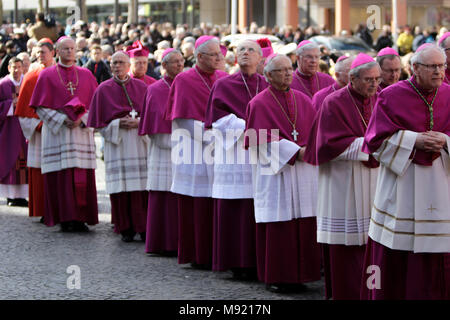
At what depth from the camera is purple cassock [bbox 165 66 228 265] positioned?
9.27 m

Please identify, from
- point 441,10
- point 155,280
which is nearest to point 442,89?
point 155,280

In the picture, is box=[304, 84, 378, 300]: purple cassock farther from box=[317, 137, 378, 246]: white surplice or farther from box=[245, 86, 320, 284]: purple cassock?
box=[245, 86, 320, 284]: purple cassock

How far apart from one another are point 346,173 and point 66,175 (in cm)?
478

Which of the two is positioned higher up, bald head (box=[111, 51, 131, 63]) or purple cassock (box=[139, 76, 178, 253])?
bald head (box=[111, 51, 131, 63])

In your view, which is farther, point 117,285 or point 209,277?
point 209,277

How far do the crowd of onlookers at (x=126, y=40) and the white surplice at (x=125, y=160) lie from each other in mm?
1673

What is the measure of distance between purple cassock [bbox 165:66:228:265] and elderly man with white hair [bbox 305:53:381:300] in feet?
6.57

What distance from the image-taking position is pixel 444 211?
6379 millimetres

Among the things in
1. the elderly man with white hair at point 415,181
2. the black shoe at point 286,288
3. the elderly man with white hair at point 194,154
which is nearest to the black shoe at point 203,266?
the elderly man with white hair at point 194,154

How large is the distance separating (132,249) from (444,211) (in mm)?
4462

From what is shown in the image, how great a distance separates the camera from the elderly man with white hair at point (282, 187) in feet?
26.3

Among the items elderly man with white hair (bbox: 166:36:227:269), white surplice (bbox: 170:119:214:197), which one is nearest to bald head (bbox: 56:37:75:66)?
elderly man with white hair (bbox: 166:36:227:269)

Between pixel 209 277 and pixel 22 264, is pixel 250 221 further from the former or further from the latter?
pixel 22 264
